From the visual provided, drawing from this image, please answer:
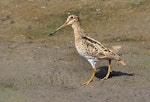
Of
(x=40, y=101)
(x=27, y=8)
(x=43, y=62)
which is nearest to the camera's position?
(x=40, y=101)

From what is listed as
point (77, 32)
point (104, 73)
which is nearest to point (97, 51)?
point (77, 32)

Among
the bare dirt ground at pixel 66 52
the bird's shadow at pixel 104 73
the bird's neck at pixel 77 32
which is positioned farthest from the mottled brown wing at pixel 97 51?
the bird's shadow at pixel 104 73

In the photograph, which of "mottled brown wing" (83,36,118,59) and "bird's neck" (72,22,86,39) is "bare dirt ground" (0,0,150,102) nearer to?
"mottled brown wing" (83,36,118,59)

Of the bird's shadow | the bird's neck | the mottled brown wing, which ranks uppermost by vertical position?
the bird's neck

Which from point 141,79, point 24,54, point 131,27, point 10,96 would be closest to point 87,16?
point 131,27

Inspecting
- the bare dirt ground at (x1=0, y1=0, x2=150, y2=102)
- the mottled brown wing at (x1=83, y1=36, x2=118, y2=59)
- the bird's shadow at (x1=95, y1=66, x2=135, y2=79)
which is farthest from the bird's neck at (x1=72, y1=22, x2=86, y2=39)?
the bird's shadow at (x1=95, y1=66, x2=135, y2=79)

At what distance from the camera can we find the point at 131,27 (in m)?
17.8

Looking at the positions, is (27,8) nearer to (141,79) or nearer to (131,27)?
(131,27)

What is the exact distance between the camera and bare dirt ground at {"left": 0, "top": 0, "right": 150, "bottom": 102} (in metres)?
11.9

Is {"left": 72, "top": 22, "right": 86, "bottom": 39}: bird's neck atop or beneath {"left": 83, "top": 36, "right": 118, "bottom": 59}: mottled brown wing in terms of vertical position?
atop

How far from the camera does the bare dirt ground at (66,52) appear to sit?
11938 millimetres

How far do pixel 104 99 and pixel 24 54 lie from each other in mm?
3874

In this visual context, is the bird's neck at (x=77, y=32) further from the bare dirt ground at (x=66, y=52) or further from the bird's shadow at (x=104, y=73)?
the bird's shadow at (x=104, y=73)

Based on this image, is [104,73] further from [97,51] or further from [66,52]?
[66,52]
